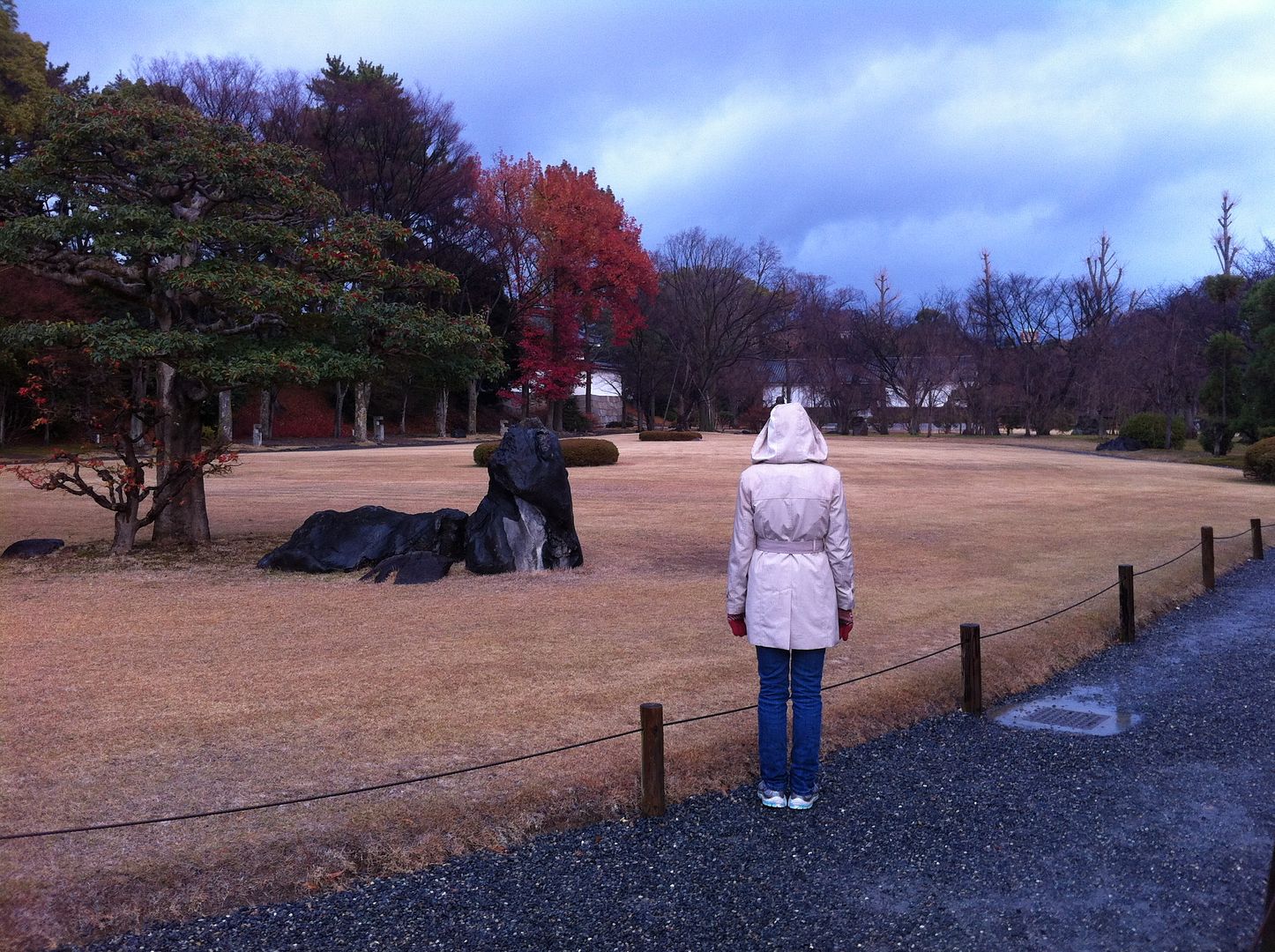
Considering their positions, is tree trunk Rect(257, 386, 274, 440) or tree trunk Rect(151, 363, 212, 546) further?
tree trunk Rect(257, 386, 274, 440)

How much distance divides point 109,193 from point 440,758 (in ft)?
27.5

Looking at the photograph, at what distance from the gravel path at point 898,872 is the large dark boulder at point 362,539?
6.61 m

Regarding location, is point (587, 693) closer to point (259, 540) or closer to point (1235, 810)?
point (1235, 810)

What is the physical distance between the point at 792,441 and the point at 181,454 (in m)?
8.91

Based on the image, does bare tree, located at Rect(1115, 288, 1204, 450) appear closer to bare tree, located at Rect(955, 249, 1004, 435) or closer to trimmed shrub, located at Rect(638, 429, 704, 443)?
bare tree, located at Rect(955, 249, 1004, 435)

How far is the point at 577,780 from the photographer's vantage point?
14.3ft

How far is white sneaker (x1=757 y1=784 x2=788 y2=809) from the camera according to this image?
4216 millimetres

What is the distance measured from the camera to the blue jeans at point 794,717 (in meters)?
4.16

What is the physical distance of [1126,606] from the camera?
7.63 metres

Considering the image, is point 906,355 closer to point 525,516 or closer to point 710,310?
point 710,310

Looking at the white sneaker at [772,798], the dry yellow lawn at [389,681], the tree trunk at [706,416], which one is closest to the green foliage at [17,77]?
the dry yellow lawn at [389,681]

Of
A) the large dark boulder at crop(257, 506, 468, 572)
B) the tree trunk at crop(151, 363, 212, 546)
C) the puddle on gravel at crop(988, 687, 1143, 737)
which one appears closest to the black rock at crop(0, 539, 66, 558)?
the tree trunk at crop(151, 363, 212, 546)

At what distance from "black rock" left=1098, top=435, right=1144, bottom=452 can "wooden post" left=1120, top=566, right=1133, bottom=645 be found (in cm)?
3133

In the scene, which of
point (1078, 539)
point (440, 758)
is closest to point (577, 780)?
point (440, 758)
